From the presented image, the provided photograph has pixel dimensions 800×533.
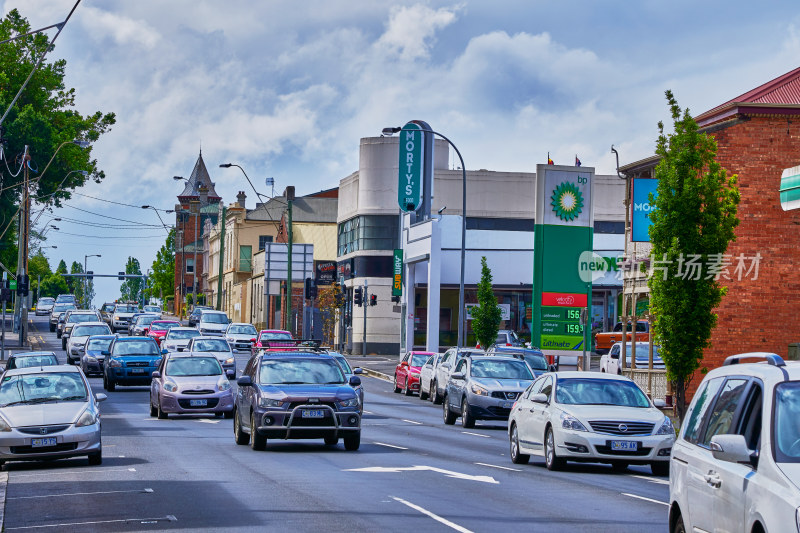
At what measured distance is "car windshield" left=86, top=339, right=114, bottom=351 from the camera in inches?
1763

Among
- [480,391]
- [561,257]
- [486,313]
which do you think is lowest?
[480,391]

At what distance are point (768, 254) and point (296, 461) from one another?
1791cm

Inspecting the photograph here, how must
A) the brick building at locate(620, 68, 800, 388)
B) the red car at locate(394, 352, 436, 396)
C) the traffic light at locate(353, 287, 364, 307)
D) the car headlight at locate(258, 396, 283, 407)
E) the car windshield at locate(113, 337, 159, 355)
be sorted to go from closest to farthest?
the car headlight at locate(258, 396, 283, 407), the brick building at locate(620, 68, 800, 388), the car windshield at locate(113, 337, 159, 355), the red car at locate(394, 352, 436, 396), the traffic light at locate(353, 287, 364, 307)

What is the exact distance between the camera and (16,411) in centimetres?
1872

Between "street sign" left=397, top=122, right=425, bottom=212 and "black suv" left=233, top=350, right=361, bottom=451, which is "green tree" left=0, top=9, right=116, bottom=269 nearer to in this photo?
"street sign" left=397, top=122, right=425, bottom=212

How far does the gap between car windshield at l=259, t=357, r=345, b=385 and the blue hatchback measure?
1835 centimetres

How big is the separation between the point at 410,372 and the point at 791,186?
18148 millimetres

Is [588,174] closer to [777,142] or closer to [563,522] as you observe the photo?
[777,142]

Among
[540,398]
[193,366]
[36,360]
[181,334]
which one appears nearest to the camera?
[540,398]

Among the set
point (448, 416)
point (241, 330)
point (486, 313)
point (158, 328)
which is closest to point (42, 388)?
point (448, 416)

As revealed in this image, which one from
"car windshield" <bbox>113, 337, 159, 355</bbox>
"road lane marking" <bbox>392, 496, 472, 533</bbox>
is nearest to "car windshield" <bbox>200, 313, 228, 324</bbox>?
"car windshield" <bbox>113, 337, 159, 355</bbox>

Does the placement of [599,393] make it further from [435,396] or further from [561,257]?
[561,257]

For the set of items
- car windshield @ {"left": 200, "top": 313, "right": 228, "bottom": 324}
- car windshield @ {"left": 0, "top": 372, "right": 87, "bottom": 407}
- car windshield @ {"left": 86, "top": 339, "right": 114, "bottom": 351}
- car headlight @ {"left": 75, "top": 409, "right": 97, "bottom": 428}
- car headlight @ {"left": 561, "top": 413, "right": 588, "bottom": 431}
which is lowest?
car headlight @ {"left": 75, "top": 409, "right": 97, "bottom": 428}

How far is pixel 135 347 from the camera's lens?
40.1 m
